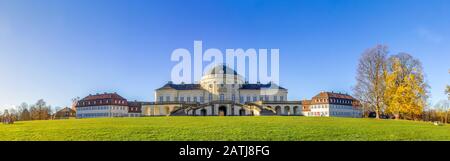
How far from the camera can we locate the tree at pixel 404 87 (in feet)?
Result: 137

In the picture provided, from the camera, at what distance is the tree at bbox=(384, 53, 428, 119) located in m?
41.7

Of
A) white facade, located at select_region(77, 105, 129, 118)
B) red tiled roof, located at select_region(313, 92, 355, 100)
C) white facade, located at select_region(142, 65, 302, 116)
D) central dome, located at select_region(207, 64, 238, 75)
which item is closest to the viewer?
white facade, located at select_region(142, 65, 302, 116)

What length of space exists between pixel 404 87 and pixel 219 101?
3870 cm

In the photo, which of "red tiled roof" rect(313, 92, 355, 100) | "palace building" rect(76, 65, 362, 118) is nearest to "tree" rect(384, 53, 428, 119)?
"palace building" rect(76, 65, 362, 118)

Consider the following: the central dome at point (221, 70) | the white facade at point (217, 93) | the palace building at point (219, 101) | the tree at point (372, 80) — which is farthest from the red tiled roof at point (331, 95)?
the tree at point (372, 80)

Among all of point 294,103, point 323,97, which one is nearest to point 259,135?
point 294,103

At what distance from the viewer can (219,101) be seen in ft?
Answer: 241

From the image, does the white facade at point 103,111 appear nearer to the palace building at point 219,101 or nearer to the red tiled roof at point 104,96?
the palace building at point 219,101

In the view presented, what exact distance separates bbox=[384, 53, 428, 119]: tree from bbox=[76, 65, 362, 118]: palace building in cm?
2158

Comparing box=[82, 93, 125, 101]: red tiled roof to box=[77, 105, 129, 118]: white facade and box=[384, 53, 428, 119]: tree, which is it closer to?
box=[77, 105, 129, 118]: white facade

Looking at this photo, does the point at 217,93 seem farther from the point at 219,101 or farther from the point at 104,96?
the point at 104,96
